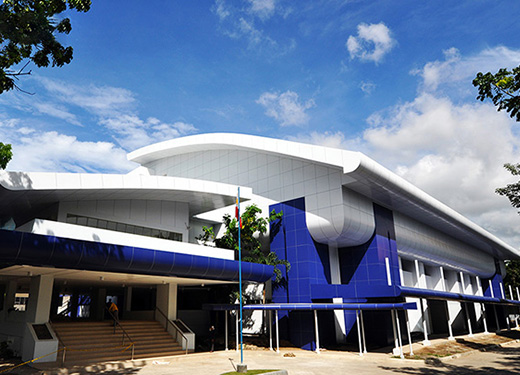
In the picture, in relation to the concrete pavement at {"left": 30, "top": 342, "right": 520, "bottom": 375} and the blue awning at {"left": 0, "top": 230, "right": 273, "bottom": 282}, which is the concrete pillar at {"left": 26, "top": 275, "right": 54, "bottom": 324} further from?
the concrete pavement at {"left": 30, "top": 342, "right": 520, "bottom": 375}

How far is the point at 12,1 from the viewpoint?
12570mm

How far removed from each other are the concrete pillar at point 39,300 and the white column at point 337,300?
1903 centimetres

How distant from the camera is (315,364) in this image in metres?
21.2

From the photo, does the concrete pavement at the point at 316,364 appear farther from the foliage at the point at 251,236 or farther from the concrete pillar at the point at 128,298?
the concrete pillar at the point at 128,298

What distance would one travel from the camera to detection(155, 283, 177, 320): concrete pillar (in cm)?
2711

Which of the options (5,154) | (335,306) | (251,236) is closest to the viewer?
(335,306)

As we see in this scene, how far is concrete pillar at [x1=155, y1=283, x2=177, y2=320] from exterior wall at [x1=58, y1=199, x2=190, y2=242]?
3.67 m

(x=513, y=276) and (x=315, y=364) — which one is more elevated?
(x=513, y=276)

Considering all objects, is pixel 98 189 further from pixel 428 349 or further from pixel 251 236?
pixel 428 349

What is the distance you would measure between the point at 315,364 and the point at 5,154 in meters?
25.8

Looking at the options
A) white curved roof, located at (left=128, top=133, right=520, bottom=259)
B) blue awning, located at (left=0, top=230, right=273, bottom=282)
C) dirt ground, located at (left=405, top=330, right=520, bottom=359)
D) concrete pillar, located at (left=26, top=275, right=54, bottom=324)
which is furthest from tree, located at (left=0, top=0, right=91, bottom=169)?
dirt ground, located at (left=405, top=330, right=520, bottom=359)

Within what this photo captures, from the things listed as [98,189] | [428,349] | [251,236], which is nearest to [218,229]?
[251,236]

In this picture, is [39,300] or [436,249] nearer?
[39,300]

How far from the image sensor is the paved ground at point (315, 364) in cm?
1831
